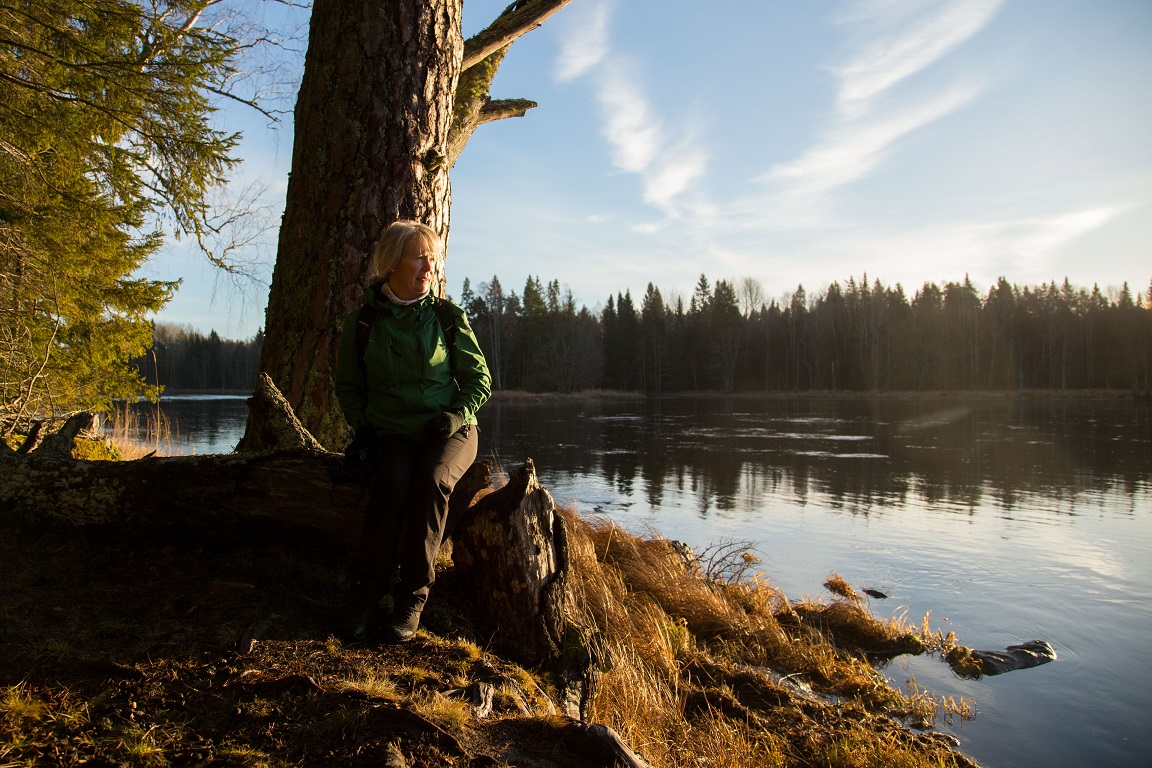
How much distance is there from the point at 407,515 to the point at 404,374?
631 mm

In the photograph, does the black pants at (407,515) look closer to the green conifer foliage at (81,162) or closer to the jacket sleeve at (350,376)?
the jacket sleeve at (350,376)

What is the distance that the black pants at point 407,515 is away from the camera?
2.84 metres

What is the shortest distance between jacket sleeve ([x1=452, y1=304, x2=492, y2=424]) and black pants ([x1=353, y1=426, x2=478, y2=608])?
0.64 ft

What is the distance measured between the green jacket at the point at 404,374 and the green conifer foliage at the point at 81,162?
3.25 metres

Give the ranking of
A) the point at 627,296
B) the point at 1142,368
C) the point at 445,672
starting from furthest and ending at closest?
the point at 627,296, the point at 1142,368, the point at 445,672

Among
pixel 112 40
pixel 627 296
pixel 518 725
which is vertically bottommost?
pixel 518 725

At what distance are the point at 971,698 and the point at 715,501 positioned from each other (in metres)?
7.54

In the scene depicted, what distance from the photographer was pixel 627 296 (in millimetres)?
71625

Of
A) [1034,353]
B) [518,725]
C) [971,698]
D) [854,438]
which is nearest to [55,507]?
[518,725]

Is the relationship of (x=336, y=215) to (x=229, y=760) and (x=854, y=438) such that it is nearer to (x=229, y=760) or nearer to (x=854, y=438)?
(x=229, y=760)

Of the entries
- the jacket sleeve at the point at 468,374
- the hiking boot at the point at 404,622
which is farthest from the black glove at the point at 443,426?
the hiking boot at the point at 404,622

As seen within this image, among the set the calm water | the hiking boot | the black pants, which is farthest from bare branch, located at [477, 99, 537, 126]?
the calm water

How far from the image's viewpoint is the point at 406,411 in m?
2.99

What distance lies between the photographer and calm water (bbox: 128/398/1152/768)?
5.07m
